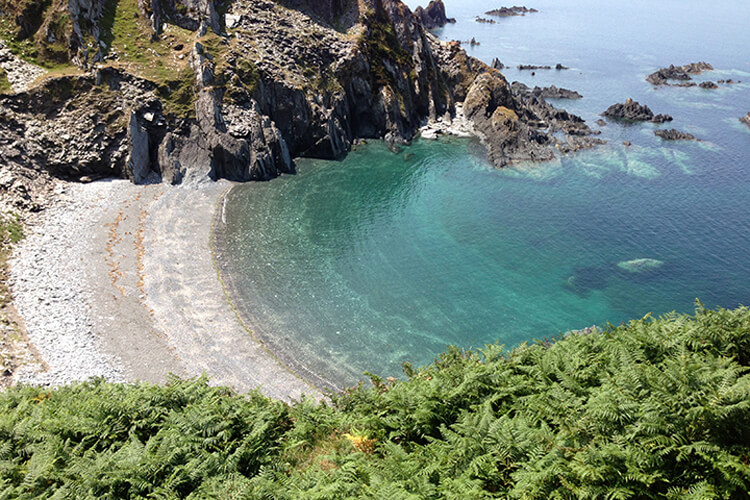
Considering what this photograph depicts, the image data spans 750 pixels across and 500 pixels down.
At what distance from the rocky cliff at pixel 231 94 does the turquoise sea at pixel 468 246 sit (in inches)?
227

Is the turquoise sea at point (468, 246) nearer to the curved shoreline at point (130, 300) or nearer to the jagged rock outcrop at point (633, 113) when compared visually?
the curved shoreline at point (130, 300)

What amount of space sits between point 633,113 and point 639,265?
207ft

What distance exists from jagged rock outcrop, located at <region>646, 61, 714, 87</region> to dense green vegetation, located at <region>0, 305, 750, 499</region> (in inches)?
5449

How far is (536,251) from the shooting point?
51.6m

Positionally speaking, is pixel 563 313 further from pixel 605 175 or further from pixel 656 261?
pixel 605 175

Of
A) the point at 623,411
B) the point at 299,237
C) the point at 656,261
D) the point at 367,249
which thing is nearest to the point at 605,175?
→ the point at 656,261

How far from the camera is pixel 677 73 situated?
5207 inches

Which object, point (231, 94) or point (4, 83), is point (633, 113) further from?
point (4, 83)

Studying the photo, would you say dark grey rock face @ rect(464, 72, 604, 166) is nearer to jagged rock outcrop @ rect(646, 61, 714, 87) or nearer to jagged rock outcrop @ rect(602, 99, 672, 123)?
jagged rock outcrop @ rect(602, 99, 672, 123)

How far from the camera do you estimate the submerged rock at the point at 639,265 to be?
48375 mm

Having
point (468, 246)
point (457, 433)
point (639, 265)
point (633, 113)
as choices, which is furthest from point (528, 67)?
point (457, 433)

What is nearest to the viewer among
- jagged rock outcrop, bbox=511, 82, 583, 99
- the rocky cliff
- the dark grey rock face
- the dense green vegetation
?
the dense green vegetation

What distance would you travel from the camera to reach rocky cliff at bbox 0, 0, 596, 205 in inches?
2220

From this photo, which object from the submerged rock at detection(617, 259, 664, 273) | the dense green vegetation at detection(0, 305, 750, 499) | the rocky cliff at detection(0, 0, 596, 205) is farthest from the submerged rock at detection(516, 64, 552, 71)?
the dense green vegetation at detection(0, 305, 750, 499)
